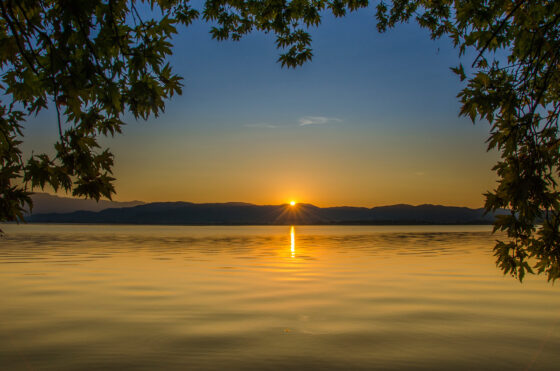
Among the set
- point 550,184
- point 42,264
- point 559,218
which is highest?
point 550,184

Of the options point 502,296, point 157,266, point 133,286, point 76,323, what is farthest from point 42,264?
point 502,296

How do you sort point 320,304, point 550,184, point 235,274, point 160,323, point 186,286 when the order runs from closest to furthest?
point 550,184, point 160,323, point 320,304, point 186,286, point 235,274

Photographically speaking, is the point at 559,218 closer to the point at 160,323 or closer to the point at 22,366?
the point at 160,323

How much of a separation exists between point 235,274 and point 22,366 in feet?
38.1

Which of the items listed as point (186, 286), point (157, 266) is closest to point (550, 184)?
point (186, 286)

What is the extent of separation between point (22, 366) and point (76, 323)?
2755 mm

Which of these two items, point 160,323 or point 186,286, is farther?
point 186,286

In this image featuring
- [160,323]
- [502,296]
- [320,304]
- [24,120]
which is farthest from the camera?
[502,296]

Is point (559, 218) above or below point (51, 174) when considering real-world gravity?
below

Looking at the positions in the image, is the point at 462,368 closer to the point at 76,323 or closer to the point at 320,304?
the point at 320,304

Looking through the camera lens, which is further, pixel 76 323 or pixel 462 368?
pixel 76 323

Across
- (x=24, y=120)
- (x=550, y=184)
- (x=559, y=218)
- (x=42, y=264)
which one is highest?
(x=24, y=120)

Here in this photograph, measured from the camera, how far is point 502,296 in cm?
1302

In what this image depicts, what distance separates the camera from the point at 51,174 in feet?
19.5
